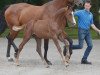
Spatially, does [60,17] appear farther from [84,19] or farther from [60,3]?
[84,19]

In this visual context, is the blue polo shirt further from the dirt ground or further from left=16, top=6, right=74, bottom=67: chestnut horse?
the dirt ground

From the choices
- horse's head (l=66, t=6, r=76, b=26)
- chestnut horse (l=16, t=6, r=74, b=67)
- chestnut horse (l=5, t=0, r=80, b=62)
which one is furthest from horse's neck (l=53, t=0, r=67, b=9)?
horse's head (l=66, t=6, r=76, b=26)

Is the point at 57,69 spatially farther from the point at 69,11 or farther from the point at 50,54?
the point at 50,54

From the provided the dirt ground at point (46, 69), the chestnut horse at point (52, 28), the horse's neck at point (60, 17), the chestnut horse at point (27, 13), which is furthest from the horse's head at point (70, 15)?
the dirt ground at point (46, 69)

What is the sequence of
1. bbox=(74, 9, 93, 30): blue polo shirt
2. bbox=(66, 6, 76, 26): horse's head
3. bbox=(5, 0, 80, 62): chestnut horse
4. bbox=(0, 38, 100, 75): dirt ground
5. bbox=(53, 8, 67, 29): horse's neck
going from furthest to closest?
1. bbox=(74, 9, 93, 30): blue polo shirt
2. bbox=(5, 0, 80, 62): chestnut horse
3. bbox=(53, 8, 67, 29): horse's neck
4. bbox=(66, 6, 76, 26): horse's head
5. bbox=(0, 38, 100, 75): dirt ground

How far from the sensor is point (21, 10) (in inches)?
512

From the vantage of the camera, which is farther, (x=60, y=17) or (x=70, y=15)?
(x=60, y=17)

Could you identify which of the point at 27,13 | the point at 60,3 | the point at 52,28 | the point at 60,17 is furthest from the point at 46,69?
the point at 27,13

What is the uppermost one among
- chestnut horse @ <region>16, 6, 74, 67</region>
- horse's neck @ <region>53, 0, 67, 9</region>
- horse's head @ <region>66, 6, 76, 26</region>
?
horse's neck @ <region>53, 0, 67, 9</region>

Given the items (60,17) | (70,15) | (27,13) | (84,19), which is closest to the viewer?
(70,15)

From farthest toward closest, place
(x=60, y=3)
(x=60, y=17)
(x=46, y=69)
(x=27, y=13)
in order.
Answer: (x=27, y=13), (x=60, y=3), (x=60, y=17), (x=46, y=69)

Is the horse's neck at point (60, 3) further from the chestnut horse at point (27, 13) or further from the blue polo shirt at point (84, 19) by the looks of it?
the blue polo shirt at point (84, 19)

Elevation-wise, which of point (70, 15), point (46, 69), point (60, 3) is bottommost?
point (46, 69)

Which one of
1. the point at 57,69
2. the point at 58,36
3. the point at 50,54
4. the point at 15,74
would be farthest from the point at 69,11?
the point at 50,54
